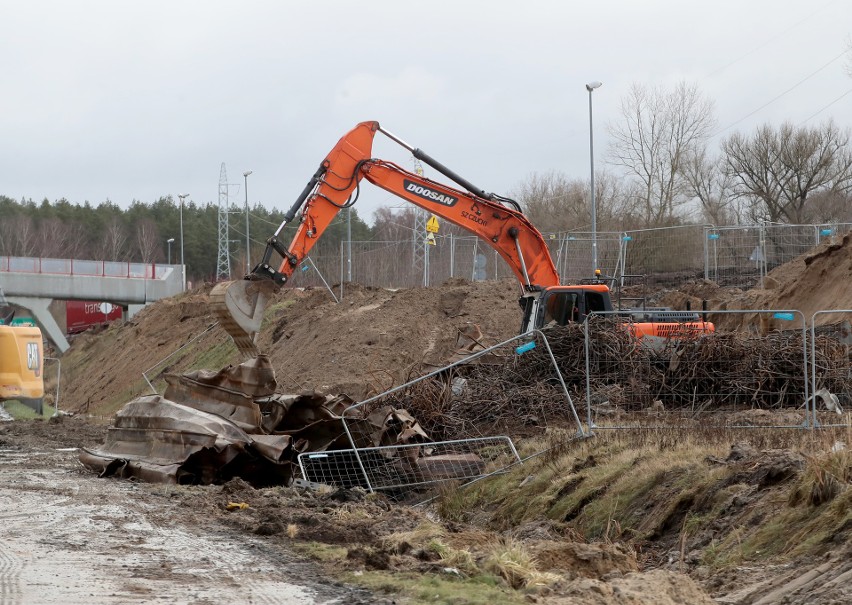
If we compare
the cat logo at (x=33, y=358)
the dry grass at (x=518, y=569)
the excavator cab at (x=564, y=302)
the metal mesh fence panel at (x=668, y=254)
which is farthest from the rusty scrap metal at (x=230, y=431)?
the metal mesh fence panel at (x=668, y=254)

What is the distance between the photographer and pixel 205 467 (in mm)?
14352

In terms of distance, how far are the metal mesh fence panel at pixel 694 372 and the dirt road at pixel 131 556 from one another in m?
5.99

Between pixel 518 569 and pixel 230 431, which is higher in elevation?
pixel 230 431

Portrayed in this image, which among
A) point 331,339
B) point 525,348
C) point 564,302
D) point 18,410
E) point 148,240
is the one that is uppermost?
point 148,240

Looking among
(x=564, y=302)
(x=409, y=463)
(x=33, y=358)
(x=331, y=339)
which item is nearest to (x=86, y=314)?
(x=331, y=339)

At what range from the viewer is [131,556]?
8.70 m

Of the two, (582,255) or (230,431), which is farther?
(582,255)

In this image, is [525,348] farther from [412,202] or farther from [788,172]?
[788,172]

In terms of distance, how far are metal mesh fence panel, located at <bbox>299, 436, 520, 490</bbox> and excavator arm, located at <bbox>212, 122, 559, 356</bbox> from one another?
4.61 meters

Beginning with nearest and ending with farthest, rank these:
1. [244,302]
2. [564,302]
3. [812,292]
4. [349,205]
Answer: [244,302] < [564,302] < [349,205] < [812,292]

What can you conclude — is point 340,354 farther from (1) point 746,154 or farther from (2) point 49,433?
(1) point 746,154

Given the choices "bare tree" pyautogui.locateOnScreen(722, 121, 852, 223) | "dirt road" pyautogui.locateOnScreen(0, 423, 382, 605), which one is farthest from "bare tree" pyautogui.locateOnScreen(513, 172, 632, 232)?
"dirt road" pyautogui.locateOnScreen(0, 423, 382, 605)

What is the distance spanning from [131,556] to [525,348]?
9.47 meters

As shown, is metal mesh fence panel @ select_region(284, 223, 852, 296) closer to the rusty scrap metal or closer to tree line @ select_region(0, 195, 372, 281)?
the rusty scrap metal
